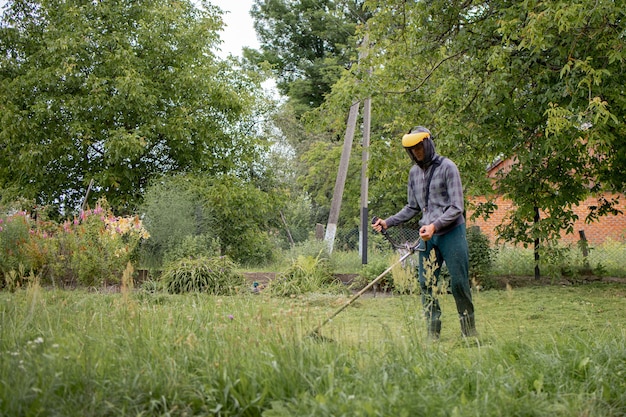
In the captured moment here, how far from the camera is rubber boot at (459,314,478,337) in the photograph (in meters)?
5.55

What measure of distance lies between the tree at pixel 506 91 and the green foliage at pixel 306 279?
1.86 m

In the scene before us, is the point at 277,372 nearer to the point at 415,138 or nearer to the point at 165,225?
the point at 415,138

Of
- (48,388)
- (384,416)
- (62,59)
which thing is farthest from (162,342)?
(62,59)

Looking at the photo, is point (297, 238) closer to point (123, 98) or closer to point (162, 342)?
point (123, 98)

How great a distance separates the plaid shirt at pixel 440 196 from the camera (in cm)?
554

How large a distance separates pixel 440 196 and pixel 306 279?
509 centimetres

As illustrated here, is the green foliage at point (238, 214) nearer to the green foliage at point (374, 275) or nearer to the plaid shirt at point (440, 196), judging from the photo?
the green foliage at point (374, 275)

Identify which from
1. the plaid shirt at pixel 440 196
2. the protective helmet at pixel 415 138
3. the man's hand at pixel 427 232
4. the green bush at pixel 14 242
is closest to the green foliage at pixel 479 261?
the plaid shirt at pixel 440 196

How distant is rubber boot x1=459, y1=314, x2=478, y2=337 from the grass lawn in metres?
1.00

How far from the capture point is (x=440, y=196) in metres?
5.79

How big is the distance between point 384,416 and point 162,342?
146 cm

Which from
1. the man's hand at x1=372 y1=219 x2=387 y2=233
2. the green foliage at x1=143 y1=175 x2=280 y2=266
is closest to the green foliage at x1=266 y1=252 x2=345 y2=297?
the green foliage at x1=143 y1=175 x2=280 y2=266

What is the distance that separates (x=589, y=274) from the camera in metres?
12.4

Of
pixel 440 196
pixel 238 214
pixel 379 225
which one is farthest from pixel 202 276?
pixel 238 214
